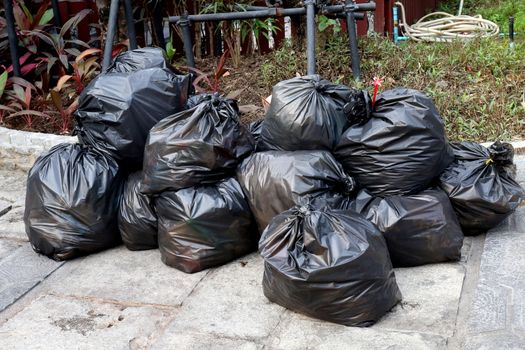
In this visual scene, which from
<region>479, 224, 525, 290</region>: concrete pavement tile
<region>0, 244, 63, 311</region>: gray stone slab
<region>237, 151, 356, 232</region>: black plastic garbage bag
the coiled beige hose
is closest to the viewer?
<region>479, 224, 525, 290</region>: concrete pavement tile

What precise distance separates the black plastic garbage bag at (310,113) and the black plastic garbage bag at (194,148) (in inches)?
9.4

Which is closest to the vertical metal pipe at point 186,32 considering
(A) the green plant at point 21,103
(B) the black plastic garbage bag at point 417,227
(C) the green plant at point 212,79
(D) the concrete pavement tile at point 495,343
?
(C) the green plant at point 212,79

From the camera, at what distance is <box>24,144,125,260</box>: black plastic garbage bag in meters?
4.38

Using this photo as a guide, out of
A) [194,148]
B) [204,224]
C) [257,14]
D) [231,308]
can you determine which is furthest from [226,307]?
[257,14]

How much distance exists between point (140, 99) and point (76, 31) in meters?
2.84

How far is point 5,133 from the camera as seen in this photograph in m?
5.91

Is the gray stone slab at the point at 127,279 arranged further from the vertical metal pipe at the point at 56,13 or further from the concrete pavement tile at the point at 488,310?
the vertical metal pipe at the point at 56,13

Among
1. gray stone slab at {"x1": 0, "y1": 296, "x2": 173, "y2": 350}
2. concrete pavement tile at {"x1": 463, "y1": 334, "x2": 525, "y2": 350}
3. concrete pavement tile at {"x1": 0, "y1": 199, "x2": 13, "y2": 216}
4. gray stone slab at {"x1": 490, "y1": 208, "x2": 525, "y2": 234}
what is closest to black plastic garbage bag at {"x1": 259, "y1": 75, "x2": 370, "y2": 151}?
gray stone slab at {"x1": 490, "y1": 208, "x2": 525, "y2": 234}

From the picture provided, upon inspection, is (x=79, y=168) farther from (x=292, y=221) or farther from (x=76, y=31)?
(x=76, y=31)

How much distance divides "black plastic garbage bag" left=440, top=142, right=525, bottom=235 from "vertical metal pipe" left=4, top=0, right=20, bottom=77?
12.5ft

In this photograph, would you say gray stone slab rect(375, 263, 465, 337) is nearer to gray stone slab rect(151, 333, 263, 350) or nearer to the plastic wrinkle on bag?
gray stone slab rect(151, 333, 263, 350)

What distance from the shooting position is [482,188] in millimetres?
A: 4094

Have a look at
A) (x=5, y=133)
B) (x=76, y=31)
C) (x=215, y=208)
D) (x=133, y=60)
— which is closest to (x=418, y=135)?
(x=215, y=208)

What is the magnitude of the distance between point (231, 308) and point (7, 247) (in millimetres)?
1702
